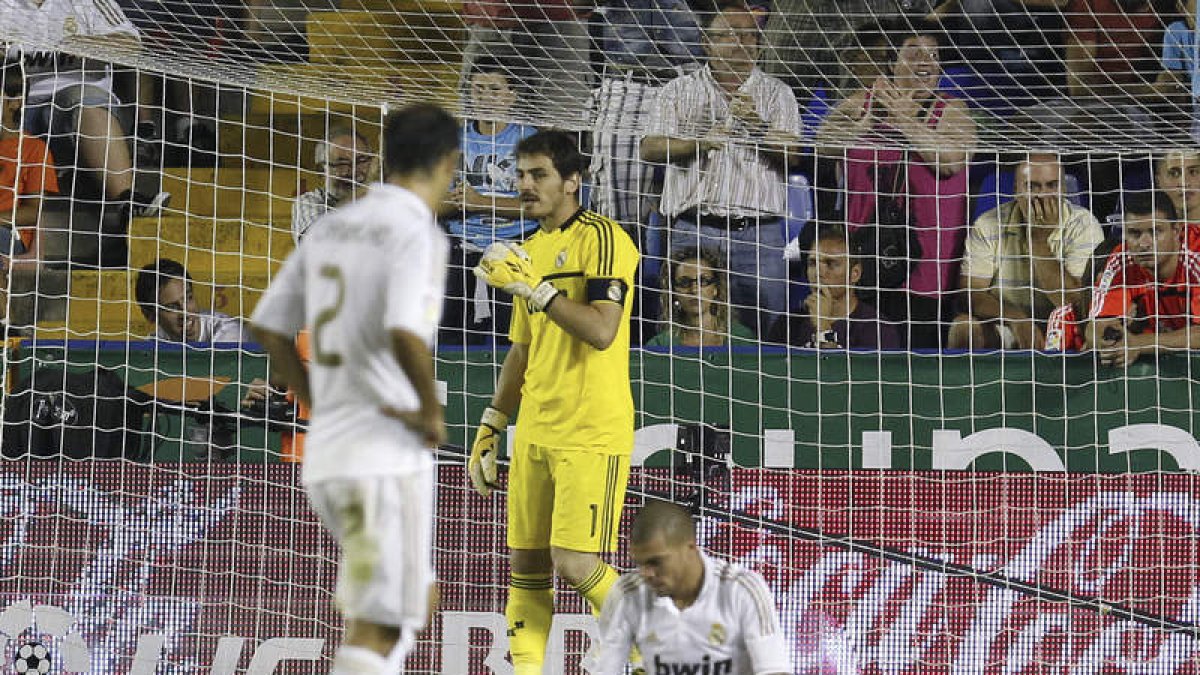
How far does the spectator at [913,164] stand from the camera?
7797 millimetres

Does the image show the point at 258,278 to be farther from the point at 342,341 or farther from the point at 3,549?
the point at 342,341

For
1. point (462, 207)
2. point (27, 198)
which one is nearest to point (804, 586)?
point (462, 207)

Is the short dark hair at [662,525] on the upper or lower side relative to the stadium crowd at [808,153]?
lower

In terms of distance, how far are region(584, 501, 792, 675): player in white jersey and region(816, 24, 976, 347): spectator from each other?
368 centimetres

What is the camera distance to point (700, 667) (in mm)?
4227

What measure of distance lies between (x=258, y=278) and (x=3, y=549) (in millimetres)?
2297

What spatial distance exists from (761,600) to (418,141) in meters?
1.58

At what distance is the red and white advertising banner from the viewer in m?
6.86

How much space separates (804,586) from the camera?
6988 mm

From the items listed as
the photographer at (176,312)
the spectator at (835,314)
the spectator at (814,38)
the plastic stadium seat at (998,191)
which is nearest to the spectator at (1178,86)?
the plastic stadium seat at (998,191)

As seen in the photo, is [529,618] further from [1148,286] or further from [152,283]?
[1148,286]

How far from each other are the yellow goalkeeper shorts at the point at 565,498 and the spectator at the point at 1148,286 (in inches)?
124

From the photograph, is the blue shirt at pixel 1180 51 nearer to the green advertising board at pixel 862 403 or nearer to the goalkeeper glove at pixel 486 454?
the green advertising board at pixel 862 403

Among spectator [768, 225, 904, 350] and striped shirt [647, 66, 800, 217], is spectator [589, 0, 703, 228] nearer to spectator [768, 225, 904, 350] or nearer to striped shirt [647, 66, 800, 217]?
striped shirt [647, 66, 800, 217]
